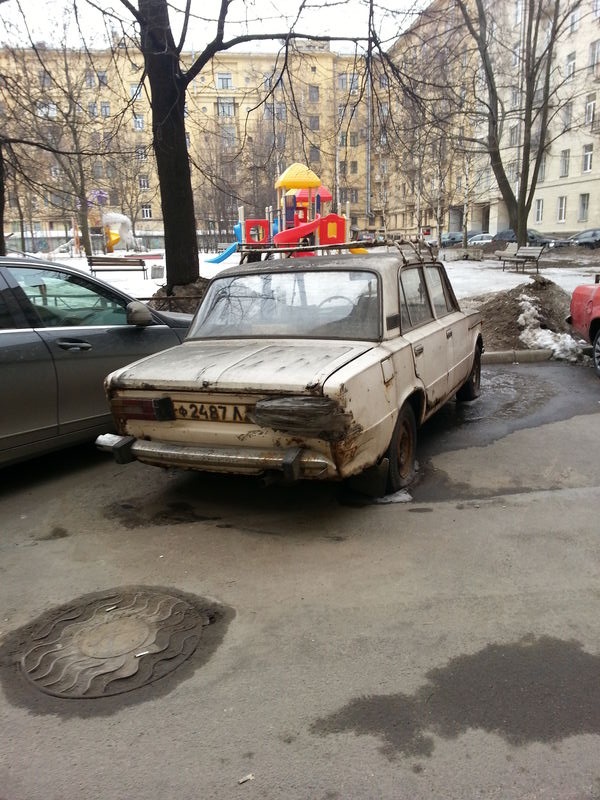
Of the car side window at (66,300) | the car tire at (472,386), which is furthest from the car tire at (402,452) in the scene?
the car side window at (66,300)

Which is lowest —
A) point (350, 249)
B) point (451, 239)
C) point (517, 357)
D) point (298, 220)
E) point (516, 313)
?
point (517, 357)

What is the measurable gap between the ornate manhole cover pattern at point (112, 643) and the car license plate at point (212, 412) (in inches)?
43.2

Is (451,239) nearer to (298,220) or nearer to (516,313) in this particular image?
(298,220)

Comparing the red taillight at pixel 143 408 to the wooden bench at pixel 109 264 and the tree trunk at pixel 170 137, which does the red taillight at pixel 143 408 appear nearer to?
the tree trunk at pixel 170 137

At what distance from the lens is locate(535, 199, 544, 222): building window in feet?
159

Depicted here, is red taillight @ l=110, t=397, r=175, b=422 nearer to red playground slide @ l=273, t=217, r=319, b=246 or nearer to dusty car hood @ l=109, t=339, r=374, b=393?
dusty car hood @ l=109, t=339, r=374, b=393

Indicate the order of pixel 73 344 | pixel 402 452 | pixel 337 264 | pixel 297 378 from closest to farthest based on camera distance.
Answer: pixel 297 378 < pixel 402 452 < pixel 337 264 < pixel 73 344

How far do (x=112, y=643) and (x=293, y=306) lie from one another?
2711mm

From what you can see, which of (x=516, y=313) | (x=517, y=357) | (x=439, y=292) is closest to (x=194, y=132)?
(x=516, y=313)

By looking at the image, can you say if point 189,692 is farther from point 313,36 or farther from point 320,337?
point 313,36

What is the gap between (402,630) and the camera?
2.79 m

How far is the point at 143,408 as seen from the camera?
13.0 feet

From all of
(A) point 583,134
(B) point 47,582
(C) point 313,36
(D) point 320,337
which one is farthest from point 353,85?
(A) point 583,134

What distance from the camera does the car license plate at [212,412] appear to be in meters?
3.70
